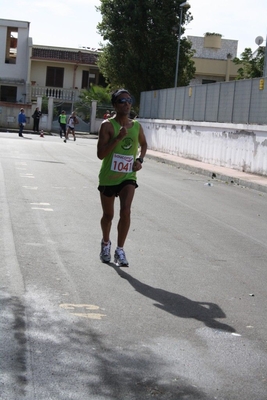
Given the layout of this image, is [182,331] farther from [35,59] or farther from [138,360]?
[35,59]

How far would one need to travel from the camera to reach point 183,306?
6.86 metres

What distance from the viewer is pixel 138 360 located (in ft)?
17.2

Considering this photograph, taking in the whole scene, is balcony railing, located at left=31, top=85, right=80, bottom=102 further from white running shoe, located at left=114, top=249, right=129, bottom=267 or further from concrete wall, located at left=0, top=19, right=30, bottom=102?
white running shoe, located at left=114, top=249, right=129, bottom=267

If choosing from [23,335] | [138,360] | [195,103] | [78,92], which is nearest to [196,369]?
[138,360]

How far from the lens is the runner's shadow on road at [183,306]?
21.1 feet

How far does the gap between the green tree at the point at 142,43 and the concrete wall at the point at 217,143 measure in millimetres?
14485

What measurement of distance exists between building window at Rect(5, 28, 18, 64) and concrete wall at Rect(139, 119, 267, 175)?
31.3 m

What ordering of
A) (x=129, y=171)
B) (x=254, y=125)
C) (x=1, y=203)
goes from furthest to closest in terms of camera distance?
(x=254, y=125)
(x=1, y=203)
(x=129, y=171)

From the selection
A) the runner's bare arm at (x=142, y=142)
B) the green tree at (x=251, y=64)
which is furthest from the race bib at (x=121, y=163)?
the green tree at (x=251, y=64)

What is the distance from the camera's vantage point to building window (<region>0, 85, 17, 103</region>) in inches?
2648

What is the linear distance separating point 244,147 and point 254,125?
108cm

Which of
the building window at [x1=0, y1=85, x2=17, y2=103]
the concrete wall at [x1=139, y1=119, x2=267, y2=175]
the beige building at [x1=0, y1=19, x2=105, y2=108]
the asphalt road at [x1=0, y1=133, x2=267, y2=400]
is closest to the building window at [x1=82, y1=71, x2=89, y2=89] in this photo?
the beige building at [x1=0, y1=19, x2=105, y2=108]

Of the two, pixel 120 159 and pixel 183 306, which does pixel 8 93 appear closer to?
pixel 120 159

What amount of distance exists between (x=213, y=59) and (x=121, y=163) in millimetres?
67050
